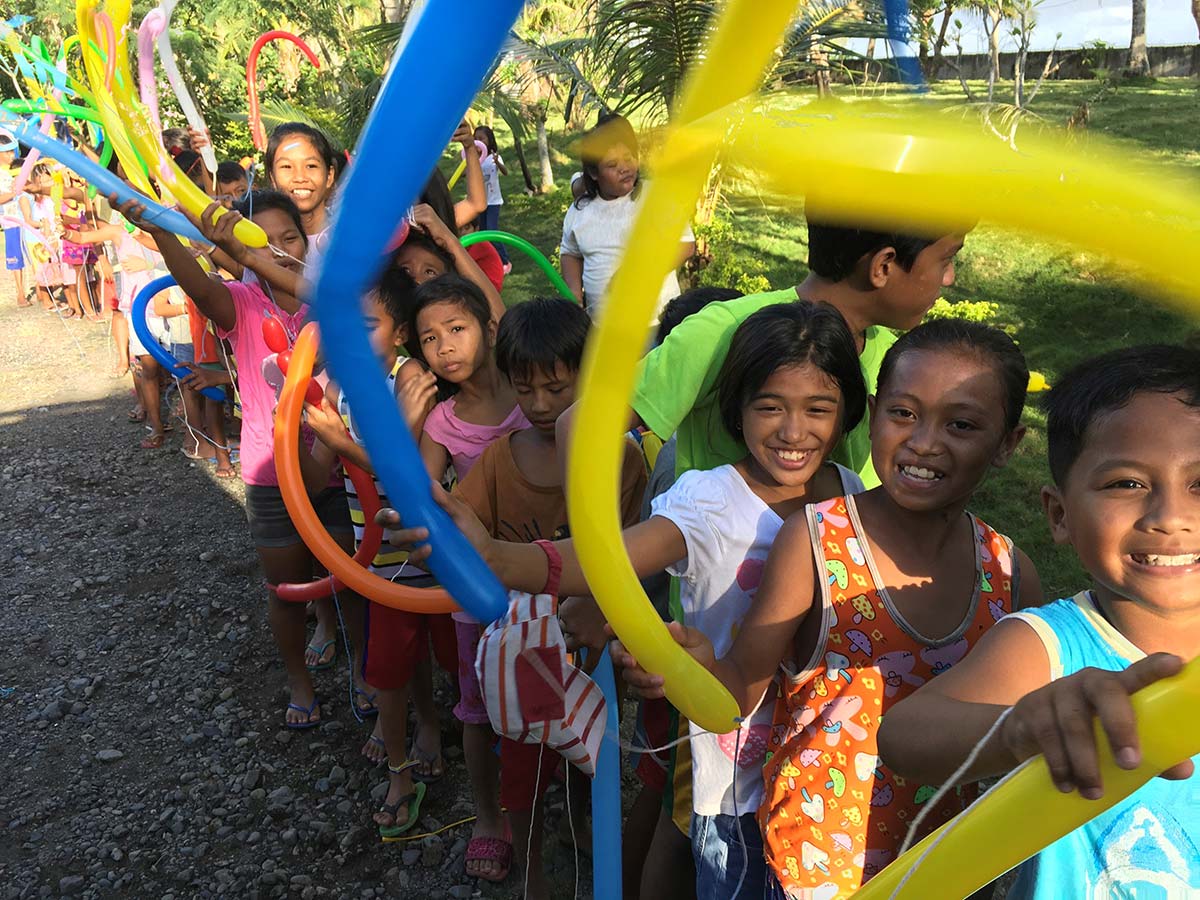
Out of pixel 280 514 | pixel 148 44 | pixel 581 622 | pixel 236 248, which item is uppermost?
pixel 148 44

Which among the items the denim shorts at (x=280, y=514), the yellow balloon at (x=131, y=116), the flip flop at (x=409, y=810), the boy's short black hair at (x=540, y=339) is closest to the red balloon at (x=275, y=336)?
the yellow balloon at (x=131, y=116)

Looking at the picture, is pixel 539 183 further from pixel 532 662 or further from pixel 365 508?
pixel 532 662

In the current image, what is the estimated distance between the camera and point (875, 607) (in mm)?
1611

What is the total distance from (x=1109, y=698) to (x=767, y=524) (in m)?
0.97

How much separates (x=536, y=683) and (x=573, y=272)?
3.93 m

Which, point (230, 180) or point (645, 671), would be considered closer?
point (645, 671)

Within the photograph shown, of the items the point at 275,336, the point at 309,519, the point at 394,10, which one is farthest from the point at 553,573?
the point at 394,10

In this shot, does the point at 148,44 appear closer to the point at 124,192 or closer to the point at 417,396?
the point at 124,192

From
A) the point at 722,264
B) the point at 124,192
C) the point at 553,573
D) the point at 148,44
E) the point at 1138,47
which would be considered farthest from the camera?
the point at 1138,47

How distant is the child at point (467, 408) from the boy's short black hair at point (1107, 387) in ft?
5.29

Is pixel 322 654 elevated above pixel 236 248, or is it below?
below

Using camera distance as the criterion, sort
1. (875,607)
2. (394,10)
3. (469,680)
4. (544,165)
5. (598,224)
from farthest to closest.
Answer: (544,165)
(394,10)
(598,224)
(469,680)
(875,607)

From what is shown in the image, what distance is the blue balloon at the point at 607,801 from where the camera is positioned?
6.43ft

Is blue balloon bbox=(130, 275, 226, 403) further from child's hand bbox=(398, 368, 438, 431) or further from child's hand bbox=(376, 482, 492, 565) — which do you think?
child's hand bbox=(376, 482, 492, 565)
